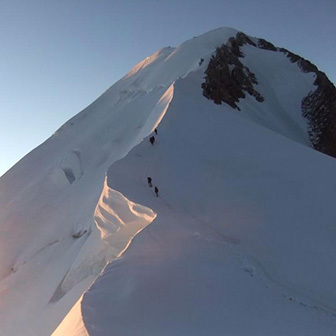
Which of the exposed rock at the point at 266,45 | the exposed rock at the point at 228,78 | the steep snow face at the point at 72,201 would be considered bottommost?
the steep snow face at the point at 72,201

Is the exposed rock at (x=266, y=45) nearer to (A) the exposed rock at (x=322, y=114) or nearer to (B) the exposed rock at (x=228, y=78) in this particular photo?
(B) the exposed rock at (x=228, y=78)

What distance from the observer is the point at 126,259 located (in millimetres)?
7312

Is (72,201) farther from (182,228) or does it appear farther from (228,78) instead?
(228,78)

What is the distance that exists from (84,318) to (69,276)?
6342 millimetres

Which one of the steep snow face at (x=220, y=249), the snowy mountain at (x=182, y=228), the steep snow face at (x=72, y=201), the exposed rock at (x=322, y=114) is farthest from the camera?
the exposed rock at (x=322, y=114)

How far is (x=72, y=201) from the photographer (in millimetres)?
19906

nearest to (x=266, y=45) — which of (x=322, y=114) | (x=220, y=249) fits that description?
(x=322, y=114)

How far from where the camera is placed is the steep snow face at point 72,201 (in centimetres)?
1095

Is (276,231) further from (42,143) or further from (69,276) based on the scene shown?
(42,143)

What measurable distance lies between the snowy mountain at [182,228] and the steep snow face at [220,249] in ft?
0.10

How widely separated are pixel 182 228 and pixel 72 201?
1264 cm

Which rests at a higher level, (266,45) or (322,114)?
(266,45)

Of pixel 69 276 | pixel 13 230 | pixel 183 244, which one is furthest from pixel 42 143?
pixel 183 244

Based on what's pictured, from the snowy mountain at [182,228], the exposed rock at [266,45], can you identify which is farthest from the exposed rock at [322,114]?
the exposed rock at [266,45]
